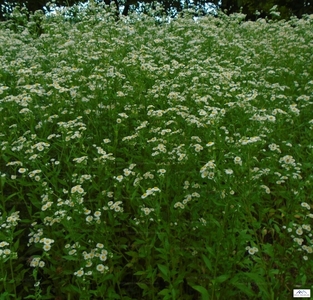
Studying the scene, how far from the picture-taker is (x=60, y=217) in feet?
9.47

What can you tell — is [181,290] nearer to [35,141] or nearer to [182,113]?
[182,113]

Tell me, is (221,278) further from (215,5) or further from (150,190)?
(215,5)

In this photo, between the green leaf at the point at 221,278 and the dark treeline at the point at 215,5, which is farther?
the dark treeline at the point at 215,5

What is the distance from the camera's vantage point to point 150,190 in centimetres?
282

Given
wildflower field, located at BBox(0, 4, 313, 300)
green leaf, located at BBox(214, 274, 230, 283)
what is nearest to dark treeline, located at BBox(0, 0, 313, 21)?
wildflower field, located at BBox(0, 4, 313, 300)

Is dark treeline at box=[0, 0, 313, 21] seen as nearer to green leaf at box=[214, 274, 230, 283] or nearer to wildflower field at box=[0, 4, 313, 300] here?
wildflower field at box=[0, 4, 313, 300]

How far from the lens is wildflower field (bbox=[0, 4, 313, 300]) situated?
9.00 ft

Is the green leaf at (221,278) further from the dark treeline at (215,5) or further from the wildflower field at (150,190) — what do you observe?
the dark treeline at (215,5)

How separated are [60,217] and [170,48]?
3876 mm

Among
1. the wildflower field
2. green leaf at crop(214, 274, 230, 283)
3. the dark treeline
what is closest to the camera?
green leaf at crop(214, 274, 230, 283)

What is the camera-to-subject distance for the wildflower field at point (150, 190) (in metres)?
2.74

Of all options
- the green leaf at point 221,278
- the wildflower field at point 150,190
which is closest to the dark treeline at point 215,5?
the wildflower field at point 150,190

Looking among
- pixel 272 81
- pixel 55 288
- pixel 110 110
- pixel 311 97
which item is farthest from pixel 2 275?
pixel 272 81

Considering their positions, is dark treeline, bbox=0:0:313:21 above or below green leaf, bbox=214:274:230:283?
above
